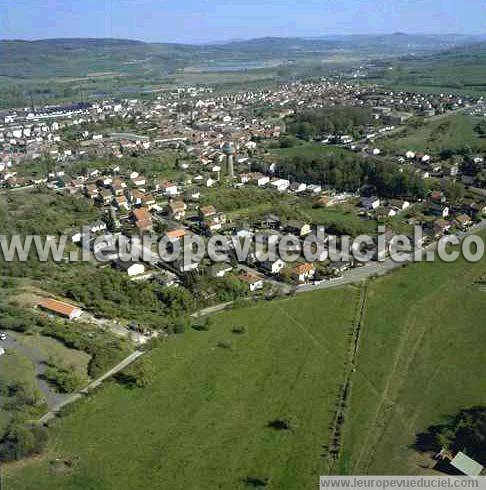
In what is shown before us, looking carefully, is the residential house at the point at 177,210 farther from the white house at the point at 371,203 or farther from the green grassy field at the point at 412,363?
the green grassy field at the point at 412,363

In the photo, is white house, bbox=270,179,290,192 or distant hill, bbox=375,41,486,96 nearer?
white house, bbox=270,179,290,192

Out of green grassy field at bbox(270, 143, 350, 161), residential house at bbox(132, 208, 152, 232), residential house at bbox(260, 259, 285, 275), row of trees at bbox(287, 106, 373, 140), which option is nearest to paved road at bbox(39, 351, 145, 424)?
residential house at bbox(260, 259, 285, 275)

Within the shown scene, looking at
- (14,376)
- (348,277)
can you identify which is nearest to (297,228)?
(348,277)

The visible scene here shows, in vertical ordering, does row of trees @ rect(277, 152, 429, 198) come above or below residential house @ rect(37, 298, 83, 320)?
above

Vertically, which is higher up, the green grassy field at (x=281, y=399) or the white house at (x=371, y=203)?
the white house at (x=371, y=203)

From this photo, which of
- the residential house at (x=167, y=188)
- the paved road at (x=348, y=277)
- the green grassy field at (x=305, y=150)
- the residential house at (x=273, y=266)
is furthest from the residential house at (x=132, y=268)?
the green grassy field at (x=305, y=150)

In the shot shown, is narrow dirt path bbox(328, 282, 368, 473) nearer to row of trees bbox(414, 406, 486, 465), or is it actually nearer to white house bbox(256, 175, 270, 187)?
row of trees bbox(414, 406, 486, 465)

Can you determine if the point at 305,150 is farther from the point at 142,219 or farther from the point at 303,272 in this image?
the point at 303,272
